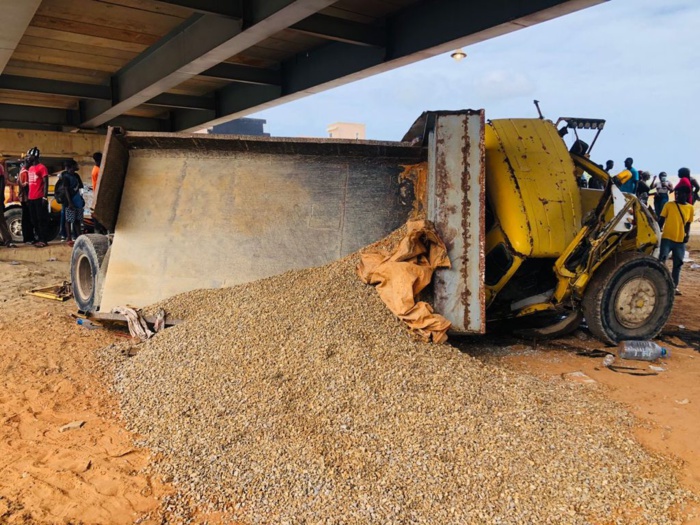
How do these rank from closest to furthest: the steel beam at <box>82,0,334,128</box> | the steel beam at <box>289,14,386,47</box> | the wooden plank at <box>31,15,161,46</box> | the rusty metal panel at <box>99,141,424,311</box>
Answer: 1. the rusty metal panel at <box>99,141,424,311</box>
2. the steel beam at <box>82,0,334,128</box>
3. the steel beam at <box>289,14,386,47</box>
4. the wooden plank at <box>31,15,161,46</box>

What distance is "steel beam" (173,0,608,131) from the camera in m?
5.21

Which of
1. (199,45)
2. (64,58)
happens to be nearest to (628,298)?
(199,45)

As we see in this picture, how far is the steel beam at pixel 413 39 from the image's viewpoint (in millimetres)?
5207

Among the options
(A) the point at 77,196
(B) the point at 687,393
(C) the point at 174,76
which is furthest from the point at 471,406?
(A) the point at 77,196

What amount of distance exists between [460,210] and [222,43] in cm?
354

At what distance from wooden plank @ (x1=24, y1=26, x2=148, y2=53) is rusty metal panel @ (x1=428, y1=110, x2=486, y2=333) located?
510cm

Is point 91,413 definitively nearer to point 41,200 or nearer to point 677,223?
point 677,223

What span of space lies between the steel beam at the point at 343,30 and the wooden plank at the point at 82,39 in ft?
9.36

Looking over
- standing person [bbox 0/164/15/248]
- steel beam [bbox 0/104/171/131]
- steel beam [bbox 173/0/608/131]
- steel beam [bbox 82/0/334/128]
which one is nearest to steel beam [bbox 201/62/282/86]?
steel beam [bbox 173/0/608/131]

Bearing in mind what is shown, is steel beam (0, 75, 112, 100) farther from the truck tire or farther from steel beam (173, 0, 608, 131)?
the truck tire

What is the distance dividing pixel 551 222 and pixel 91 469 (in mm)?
3888

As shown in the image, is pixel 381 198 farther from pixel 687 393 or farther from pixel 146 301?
pixel 687 393

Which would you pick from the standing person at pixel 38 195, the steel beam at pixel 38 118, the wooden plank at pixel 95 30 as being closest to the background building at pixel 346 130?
the steel beam at pixel 38 118

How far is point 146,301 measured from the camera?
16.4 feet
